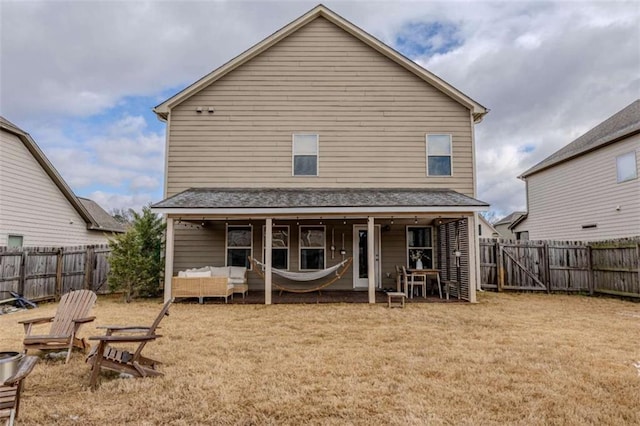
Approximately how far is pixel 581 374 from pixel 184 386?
3.97m

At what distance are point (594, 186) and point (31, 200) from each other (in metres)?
18.8

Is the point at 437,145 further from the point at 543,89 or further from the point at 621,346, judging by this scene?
the point at 543,89

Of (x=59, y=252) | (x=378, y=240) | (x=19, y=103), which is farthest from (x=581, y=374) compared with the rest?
(x=19, y=103)

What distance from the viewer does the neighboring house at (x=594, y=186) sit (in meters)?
11.5

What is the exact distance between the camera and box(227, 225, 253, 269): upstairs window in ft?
34.3

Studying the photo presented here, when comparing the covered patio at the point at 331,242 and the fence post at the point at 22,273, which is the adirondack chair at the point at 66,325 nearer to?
the covered patio at the point at 331,242

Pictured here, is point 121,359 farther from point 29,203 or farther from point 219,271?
point 29,203

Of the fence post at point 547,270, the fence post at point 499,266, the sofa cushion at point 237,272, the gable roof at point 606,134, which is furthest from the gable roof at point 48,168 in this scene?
the gable roof at point 606,134

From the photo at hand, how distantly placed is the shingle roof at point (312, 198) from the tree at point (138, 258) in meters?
1.28

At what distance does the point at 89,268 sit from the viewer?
416 inches

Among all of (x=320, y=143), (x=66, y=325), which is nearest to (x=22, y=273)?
(x=66, y=325)

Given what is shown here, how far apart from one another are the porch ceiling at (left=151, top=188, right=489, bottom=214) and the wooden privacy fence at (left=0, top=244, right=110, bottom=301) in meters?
3.62

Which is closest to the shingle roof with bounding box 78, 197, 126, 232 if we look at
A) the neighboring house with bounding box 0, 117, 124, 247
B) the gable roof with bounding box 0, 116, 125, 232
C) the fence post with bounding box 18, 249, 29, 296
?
the gable roof with bounding box 0, 116, 125, 232

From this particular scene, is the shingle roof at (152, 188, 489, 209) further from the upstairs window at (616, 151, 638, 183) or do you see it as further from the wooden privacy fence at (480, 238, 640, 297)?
the upstairs window at (616, 151, 638, 183)
